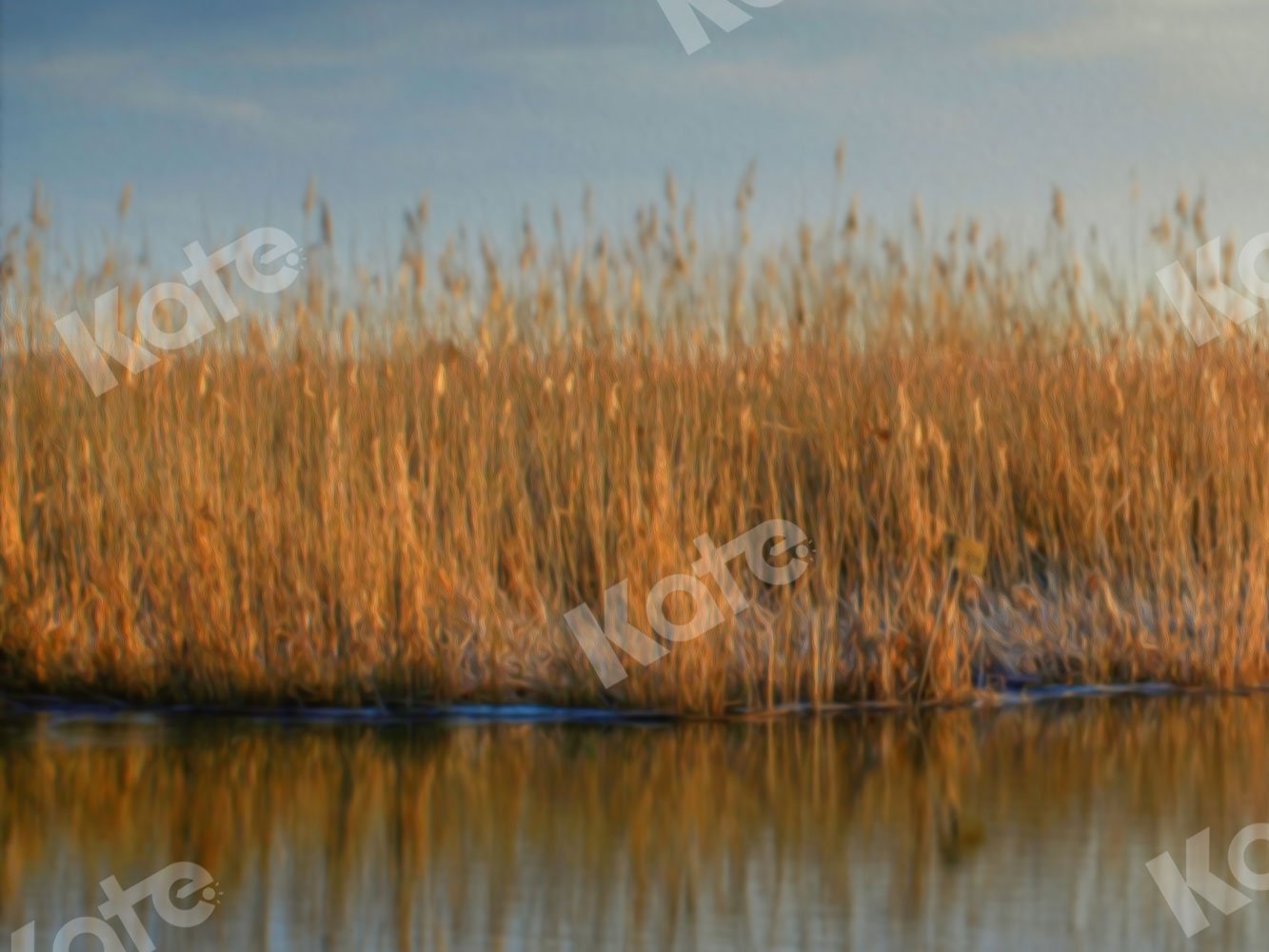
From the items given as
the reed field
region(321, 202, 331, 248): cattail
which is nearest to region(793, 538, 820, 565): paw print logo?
the reed field

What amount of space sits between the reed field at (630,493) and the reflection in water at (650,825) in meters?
0.25

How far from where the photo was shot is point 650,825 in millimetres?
3520

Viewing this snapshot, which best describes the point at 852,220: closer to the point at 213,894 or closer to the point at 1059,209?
the point at 1059,209

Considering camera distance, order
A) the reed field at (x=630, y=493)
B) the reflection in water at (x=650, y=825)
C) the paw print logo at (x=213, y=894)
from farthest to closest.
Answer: the reed field at (x=630, y=493), the paw print logo at (x=213, y=894), the reflection in water at (x=650, y=825)

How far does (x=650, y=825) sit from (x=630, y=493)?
5.20 ft

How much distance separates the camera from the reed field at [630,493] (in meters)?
4.69

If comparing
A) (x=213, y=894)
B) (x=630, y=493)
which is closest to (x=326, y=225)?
(x=630, y=493)

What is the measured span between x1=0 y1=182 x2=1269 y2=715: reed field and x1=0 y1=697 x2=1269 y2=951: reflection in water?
0.81 ft

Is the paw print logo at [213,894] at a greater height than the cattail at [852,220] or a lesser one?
lesser

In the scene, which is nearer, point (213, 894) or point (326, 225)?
point (213, 894)

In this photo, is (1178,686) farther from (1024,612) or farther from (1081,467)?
(1081,467)

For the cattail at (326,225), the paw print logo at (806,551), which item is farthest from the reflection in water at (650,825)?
the cattail at (326,225)

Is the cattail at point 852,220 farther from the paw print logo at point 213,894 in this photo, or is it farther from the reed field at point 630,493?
the paw print logo at point 213,894

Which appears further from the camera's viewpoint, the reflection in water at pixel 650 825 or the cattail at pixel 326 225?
the cattail at pixel 326 225
